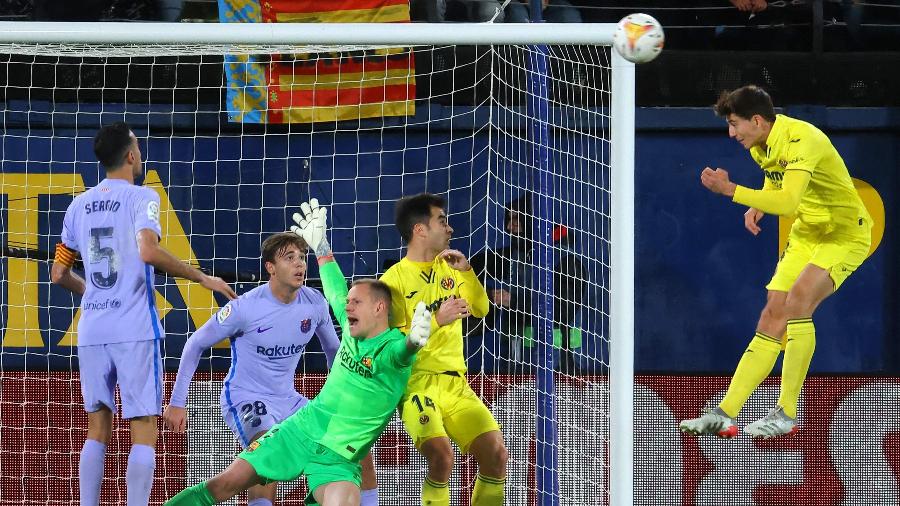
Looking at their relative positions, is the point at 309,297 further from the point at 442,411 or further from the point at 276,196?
the point at 276,196

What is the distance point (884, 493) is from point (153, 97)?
499cm

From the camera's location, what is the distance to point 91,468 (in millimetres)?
6262

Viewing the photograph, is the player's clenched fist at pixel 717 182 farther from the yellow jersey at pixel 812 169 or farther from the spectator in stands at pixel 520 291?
the spectator in stands at pixel 520 291

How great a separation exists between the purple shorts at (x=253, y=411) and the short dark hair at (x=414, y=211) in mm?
974

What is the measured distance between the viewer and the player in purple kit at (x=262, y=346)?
6309 mm

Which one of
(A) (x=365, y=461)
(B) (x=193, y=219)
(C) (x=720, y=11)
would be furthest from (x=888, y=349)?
(B) (x=193, y=219)

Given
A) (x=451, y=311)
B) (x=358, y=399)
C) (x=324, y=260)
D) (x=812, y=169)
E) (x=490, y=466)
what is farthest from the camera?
(x=812, y=169)

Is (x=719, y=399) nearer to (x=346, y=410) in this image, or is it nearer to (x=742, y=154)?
(x=742, y=154)

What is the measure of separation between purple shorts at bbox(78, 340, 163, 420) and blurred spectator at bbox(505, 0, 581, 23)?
363cm

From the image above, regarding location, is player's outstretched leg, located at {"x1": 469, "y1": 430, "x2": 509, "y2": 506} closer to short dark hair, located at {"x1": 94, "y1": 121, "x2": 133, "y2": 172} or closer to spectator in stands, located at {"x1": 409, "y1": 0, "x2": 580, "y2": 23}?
short dark hair, located at {"x1": 94, "y1": 121, "x2": 133, "y2": 172}

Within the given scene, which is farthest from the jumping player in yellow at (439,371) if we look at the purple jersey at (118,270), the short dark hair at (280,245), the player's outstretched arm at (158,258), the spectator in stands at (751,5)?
the spectator in stands at (751,5)

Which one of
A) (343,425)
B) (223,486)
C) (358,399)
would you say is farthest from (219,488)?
(358,399)

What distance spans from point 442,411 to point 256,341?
0.95 metres

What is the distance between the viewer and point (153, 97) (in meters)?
8.46
